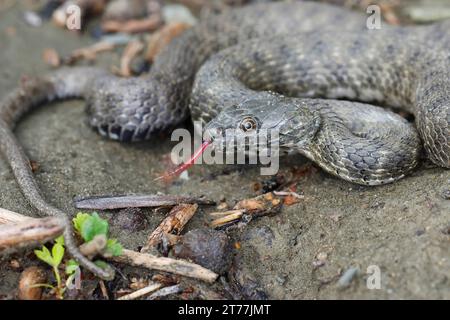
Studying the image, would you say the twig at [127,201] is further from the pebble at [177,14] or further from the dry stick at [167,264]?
the pebble at [177,14]

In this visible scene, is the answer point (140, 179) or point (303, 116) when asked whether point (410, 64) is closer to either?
point (303, 116)

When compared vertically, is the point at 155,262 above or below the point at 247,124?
below

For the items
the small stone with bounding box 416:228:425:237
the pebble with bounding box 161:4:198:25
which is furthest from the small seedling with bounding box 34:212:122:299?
the pebble with bounding box 161:4:198:25

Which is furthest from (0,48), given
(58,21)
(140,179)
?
(140,179)

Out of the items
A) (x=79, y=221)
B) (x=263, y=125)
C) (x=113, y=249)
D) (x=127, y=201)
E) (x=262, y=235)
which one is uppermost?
(x=263, y=125)

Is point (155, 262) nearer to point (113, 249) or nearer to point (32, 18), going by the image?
point (113, 249)

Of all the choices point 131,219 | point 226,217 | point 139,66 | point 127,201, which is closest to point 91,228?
point 131,219
